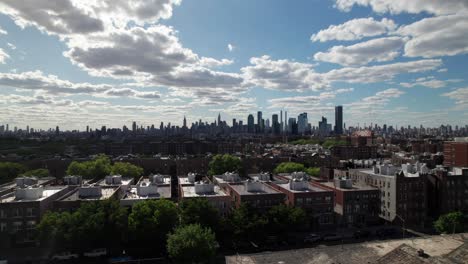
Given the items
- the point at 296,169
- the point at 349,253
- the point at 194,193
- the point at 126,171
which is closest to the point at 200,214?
the point at 194,193

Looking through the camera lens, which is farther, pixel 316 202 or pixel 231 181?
pixel 231 181

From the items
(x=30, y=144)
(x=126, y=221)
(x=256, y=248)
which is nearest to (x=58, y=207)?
(x=126, y=221)

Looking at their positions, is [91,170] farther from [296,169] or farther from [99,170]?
[296,169]

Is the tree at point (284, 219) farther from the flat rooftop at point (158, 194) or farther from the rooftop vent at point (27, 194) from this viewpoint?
the rooftop vent at point (27, 194)

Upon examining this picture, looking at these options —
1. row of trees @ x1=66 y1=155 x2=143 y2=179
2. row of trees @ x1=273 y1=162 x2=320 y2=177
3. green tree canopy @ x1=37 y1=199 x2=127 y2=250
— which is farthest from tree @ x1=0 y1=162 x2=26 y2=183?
row of trees @ x1=273 y1=162 x2=320 y2=177

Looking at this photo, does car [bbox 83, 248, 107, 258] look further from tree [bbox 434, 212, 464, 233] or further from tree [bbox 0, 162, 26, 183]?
tree [bbox 0, 162, 26, 183]

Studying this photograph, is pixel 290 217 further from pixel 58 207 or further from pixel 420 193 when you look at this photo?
pixel 58 207
